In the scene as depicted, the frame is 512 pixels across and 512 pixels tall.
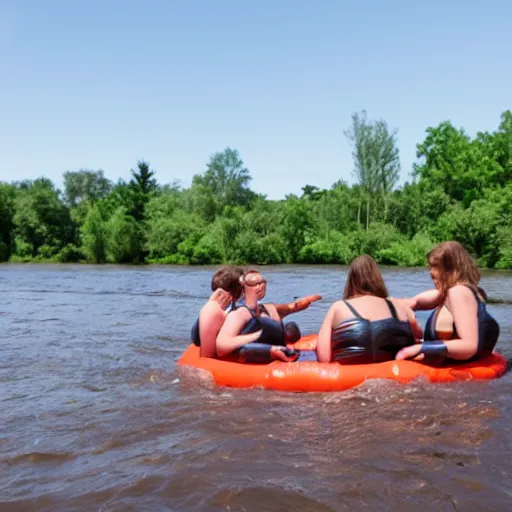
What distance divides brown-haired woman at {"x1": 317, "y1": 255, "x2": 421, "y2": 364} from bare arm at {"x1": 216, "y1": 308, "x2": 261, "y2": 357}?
0.69 metres

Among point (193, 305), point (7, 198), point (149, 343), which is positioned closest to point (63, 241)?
point (7, 198)

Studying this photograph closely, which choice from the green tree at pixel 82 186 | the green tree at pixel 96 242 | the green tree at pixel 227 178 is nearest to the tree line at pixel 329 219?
the green tree at pixel 96 242

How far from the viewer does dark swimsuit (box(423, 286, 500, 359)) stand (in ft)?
17.1

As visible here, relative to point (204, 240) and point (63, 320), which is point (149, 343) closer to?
point (63, 320)

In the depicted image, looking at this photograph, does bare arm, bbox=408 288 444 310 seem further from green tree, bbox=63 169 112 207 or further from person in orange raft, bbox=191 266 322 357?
green tree, bbox=63 169 112 207

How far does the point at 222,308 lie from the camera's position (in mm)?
5797

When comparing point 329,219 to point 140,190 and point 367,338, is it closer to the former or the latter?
point 140,190

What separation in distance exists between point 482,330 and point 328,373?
138 cm

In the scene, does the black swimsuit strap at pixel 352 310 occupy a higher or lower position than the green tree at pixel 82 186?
lower

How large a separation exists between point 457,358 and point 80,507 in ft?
11.3

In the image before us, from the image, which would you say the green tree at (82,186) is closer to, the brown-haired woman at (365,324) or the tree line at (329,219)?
the tree line at (329,219)

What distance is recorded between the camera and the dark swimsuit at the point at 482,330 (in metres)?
5.20

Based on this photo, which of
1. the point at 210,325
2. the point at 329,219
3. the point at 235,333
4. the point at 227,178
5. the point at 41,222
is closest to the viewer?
the point at 235,333

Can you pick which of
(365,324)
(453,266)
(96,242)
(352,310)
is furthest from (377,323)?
(96,242)
